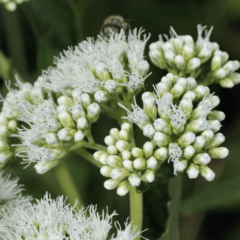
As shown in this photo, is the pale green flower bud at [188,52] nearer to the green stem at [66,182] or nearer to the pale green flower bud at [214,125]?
the pale green flower bud at [214,125]

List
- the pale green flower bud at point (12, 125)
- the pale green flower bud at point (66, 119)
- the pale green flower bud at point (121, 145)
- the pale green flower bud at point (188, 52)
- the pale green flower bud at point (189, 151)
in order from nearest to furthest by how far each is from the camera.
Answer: the pale green flower bud at point (189, 151)
the pale green flower bud at point (121, 145)
the pale green flower bud at point (66, 119)
the pale green flower bud at point (188, 52)
the pale green flower bud at point (12, 125)

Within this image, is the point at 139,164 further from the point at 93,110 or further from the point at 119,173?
the point at 93,110

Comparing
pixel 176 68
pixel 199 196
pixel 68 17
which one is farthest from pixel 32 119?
pixel 199 196

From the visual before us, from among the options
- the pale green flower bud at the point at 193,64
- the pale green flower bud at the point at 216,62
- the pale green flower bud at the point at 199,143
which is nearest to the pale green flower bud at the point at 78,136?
the pale green flower bud at the point at 199,143

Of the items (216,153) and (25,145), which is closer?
(216,153)

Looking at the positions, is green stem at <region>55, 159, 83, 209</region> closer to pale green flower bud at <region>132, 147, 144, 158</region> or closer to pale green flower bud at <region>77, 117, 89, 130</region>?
pale green flower bud at <region>77, 117, 89, 130</region>

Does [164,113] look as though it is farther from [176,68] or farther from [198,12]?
[198,12]
